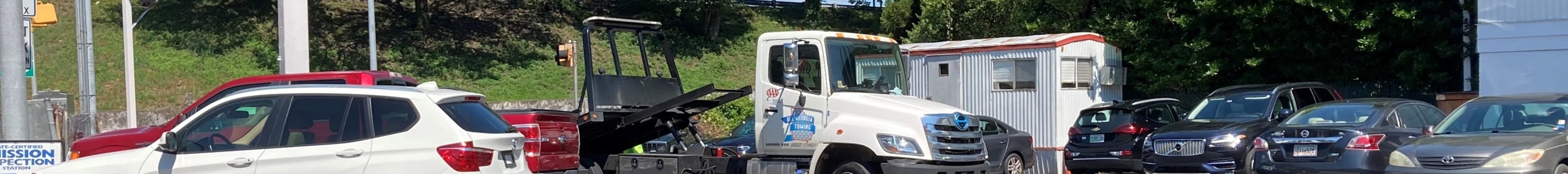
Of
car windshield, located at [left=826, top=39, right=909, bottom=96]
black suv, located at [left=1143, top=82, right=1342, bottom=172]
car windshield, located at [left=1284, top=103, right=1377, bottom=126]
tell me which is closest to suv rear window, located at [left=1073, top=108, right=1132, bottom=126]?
black suv, located at [left=1143, top=82, right=1342, bottom=172]

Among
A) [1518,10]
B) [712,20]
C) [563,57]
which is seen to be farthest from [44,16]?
[712,20]

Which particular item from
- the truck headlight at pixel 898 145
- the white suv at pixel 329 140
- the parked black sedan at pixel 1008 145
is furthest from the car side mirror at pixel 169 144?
the parked black sedan at pixel 1008 145

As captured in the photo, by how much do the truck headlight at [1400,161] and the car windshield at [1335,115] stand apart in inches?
107

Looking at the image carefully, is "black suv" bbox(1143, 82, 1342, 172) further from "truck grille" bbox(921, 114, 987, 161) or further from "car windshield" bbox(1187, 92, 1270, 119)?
"truck grille" bbox(921, 114, 987, 161)

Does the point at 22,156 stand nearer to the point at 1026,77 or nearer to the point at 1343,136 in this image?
the point at 1343,136

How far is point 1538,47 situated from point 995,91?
25.3ft

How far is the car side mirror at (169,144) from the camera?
8.12 meters

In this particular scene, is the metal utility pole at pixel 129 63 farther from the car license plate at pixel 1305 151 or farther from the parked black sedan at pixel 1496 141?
the parked black sedan at pixel 1496 141

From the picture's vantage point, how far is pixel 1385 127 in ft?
41.8

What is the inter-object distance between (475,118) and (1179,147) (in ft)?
25.1

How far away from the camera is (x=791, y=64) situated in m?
11.2


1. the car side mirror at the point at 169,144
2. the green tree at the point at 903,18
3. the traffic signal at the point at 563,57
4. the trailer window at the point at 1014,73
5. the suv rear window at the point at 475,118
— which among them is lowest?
the car side mirror at the point at 169,144

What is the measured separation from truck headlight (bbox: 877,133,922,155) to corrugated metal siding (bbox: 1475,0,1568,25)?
11965 millimetres

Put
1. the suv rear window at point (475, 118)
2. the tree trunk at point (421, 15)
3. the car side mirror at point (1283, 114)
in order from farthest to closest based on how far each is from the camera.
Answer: the tree trunk at point (421, 15), the car side mirror at point (1283, 114), the suv rear window at point (475, 118)
